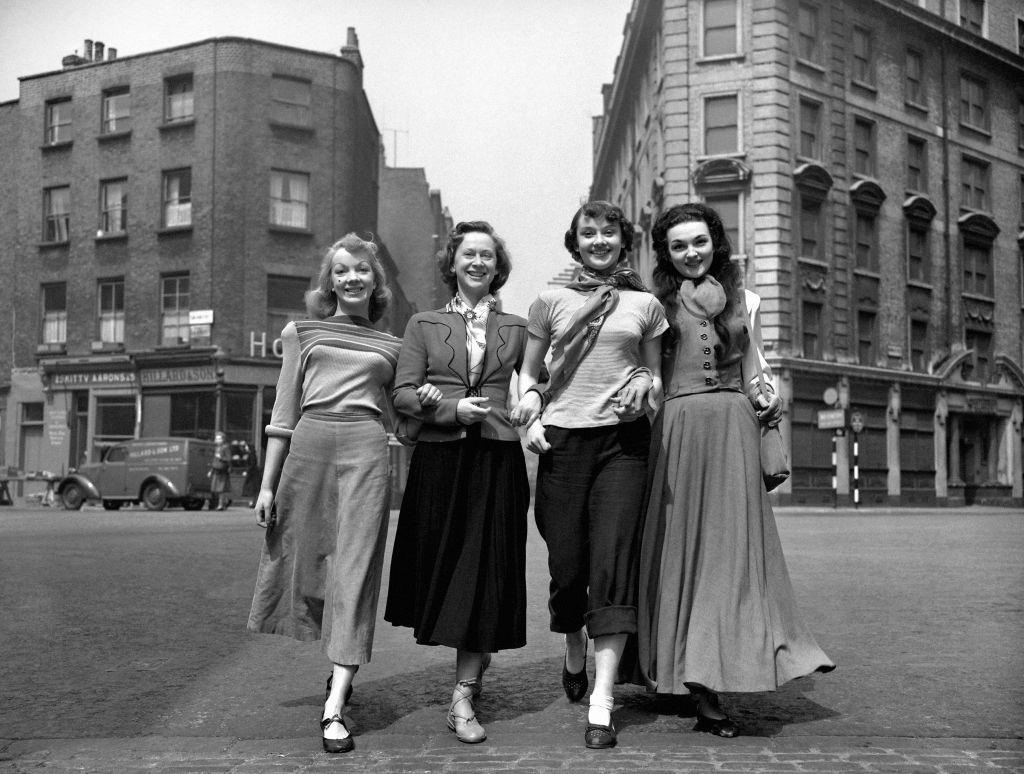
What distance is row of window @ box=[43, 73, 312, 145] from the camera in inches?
1222

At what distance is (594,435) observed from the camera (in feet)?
12.9

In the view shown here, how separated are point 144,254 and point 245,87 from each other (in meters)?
5.76

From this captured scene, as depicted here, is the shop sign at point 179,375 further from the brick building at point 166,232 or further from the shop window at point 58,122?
the shop window at point 58,122

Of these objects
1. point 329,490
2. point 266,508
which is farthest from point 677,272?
point 266,508

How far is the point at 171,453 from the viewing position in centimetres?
2412

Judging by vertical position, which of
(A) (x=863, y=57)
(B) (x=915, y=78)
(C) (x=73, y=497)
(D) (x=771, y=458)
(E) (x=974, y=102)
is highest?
(A) (x=863, y=57)

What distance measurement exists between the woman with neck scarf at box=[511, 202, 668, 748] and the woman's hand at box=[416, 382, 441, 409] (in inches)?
12.0

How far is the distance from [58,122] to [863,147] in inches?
961

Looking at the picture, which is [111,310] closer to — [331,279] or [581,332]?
[331,279]

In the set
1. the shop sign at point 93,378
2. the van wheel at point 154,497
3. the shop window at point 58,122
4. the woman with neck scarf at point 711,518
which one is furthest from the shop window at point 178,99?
the woman with neck scarf at point 711,518

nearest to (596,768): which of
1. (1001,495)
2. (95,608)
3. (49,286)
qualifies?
(95,608)

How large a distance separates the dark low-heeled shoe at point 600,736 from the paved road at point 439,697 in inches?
1.7

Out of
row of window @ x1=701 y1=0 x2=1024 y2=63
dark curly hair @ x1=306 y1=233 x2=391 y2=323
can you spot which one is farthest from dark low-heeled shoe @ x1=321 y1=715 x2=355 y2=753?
row of window @ x1=701 y1=0 x2=1024 y2=63

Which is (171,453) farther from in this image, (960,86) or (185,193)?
(960,86)
